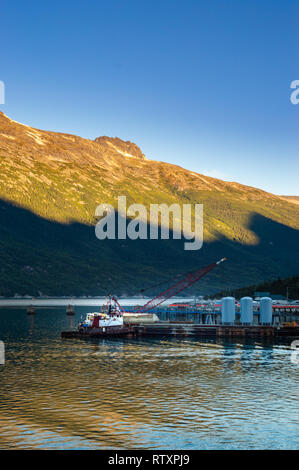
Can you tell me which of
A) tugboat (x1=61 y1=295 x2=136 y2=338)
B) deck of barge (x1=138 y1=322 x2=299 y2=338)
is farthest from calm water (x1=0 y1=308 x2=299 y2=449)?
deck of barge (x1=138 y1=322 x2=299 y2=338)

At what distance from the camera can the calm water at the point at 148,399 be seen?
52688 millimetres

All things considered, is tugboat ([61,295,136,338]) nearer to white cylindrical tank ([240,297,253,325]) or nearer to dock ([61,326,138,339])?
dock ([61,326,138,339])

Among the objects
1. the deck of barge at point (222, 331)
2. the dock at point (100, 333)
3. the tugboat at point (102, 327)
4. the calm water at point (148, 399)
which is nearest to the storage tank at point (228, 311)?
the deck of barge at point (222, 331)

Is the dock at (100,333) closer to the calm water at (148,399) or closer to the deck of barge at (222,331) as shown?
the deck of barge at (222,331)

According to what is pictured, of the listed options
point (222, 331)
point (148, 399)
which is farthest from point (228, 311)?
point (148, 399)

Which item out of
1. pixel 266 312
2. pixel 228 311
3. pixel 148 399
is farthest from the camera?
pixel 266 312

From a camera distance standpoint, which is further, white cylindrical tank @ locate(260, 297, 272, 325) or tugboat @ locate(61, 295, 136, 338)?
white cylindrical tank @ locate(260, 297, 272, 325)

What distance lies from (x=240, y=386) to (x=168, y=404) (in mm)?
16334

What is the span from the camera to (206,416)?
61375 mm

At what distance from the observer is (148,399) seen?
7031 cm

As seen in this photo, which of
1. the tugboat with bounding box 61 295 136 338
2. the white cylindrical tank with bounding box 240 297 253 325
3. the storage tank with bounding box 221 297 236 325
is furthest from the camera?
the white cylindrical tank with bounding box 240 297 253 325

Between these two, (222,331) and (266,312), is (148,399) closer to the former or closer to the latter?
(222,331)

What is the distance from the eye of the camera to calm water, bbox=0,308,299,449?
52.7 meters
